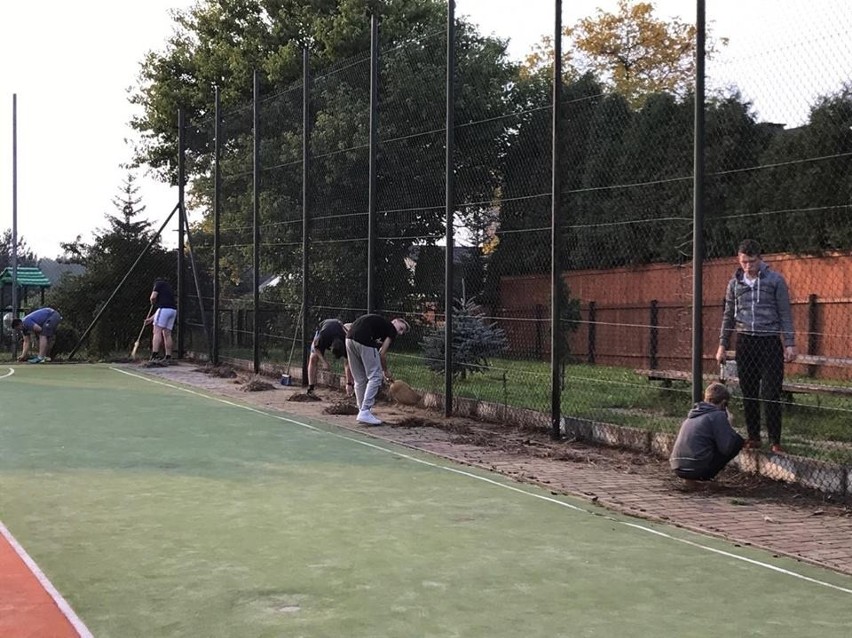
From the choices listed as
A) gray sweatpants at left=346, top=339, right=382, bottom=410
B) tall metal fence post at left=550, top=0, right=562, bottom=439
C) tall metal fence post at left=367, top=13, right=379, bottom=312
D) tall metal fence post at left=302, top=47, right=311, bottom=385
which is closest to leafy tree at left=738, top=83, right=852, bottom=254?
tall metal fence post at left=550, top=0, right=562, bottom=439

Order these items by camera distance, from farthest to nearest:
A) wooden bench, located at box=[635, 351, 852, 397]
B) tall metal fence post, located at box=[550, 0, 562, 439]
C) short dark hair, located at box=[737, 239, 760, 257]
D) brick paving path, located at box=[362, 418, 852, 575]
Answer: tall metal fence post, located at box=[550, 0, 562, 439] < wooden bench, located at box=[635, 351, 852, 397] < short dark hair, located at box=[737, 239, 760, 257] < brick paving path, located at box=[362, 418, 852, 575]

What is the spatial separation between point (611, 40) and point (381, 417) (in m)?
20.7

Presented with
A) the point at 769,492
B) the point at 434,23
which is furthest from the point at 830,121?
the point at 434,23

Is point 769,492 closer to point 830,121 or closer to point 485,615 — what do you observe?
point 830,121

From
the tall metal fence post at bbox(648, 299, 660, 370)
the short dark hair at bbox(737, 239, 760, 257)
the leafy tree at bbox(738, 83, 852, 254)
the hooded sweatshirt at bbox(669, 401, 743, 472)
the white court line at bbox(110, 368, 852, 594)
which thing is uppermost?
the leafy tree at bbox(738, 83, 852, 254)

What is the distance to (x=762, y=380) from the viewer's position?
8094mm

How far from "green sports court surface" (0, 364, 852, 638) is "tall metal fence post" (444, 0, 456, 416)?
2445 mm

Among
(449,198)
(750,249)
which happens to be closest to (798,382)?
(750,249)

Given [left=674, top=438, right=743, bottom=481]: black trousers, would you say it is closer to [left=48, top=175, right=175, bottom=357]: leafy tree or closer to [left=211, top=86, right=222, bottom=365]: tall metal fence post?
[left=211, top=86, right=222, bottom=365]: tall metal fence post

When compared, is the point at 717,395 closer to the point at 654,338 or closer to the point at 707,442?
the point at 707,442

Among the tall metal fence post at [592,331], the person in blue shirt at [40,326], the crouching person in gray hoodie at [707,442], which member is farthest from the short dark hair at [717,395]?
the person in blue shirt at [40,326]

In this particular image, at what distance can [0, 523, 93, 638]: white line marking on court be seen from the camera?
14.1 feet

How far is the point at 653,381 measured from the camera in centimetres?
1222

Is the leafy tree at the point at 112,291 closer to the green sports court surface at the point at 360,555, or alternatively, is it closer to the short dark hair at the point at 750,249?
the green sports court surface at the point at 360,555
